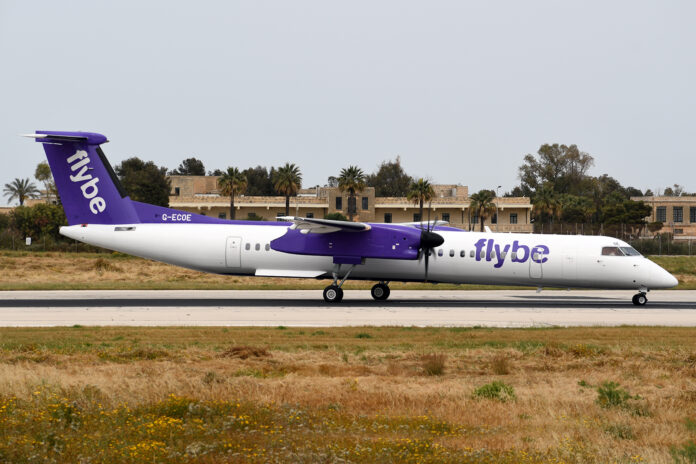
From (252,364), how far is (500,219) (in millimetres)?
66562

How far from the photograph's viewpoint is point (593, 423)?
1064 cm

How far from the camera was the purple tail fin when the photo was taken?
29750mm

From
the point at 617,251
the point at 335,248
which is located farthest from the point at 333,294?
the point at 617,251

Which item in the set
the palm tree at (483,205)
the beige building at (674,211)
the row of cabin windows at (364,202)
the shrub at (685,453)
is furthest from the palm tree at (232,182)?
the shrub at (685,453)

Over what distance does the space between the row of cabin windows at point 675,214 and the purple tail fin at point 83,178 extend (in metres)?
89.1

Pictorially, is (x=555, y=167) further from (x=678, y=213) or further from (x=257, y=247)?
(x=257, y=247)

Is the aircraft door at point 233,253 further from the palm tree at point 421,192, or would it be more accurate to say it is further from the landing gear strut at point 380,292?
the palm tree at point 421,192

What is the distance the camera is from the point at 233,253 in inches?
1186

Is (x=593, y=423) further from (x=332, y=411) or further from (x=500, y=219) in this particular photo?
(x=500, y=219)

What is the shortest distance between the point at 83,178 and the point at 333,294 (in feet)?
35.8

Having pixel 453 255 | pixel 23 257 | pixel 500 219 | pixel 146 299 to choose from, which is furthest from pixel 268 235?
pixel 500 219

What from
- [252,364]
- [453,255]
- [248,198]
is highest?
[248,198]

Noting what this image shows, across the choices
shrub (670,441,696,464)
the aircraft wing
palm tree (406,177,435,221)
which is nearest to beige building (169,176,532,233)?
palm tree (406,177,435,221)

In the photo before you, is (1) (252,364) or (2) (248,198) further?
(2) (248,198)
